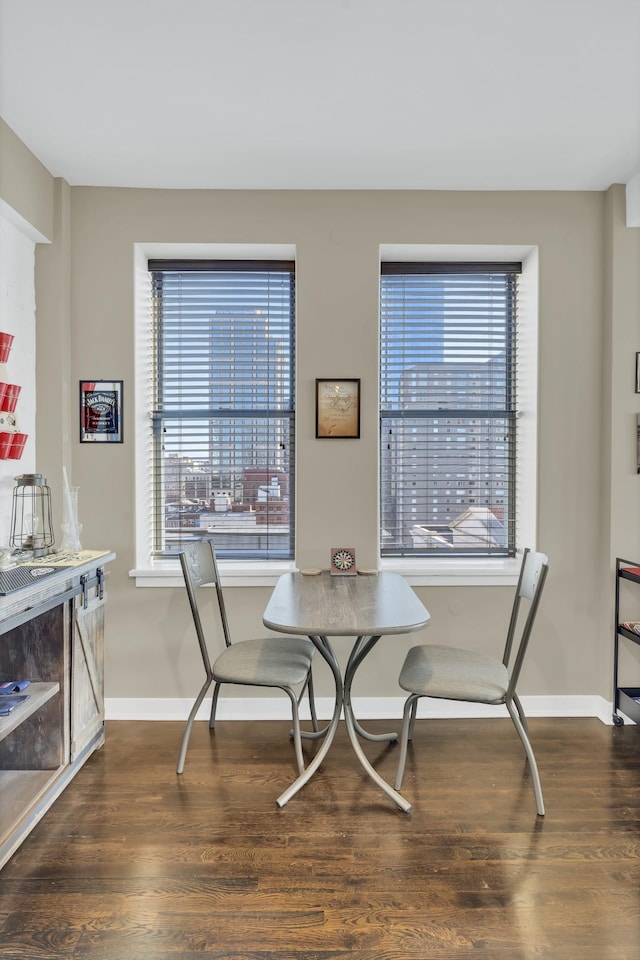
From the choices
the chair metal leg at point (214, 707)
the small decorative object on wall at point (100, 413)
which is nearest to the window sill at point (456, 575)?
the chair metal leg at point (214, 707)

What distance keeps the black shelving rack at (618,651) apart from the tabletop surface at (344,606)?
1.21 metres

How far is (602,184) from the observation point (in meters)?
2.82

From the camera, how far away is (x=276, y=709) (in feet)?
9.40

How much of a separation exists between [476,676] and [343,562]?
0.88 m

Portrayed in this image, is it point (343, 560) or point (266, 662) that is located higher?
point (343, 560)

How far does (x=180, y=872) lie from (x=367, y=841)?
2.18ft

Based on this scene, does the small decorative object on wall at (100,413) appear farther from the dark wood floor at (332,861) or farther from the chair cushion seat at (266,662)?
the dark wood floor at (332,861)

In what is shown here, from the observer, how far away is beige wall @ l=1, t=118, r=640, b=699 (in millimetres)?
2854

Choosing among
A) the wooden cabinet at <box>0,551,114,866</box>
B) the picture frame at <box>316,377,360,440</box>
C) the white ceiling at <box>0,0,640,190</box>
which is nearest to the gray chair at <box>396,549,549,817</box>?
the picture frame at <box>316,377,360,440</box>

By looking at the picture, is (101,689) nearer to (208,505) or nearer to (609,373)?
(208,505)

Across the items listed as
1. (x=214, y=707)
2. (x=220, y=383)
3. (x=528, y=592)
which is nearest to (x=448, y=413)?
(x=528, y=592)

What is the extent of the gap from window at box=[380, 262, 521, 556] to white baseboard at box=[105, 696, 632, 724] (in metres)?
0.85

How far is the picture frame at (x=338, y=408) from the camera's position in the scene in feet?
9.44

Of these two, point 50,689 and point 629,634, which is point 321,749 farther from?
point 629,634
